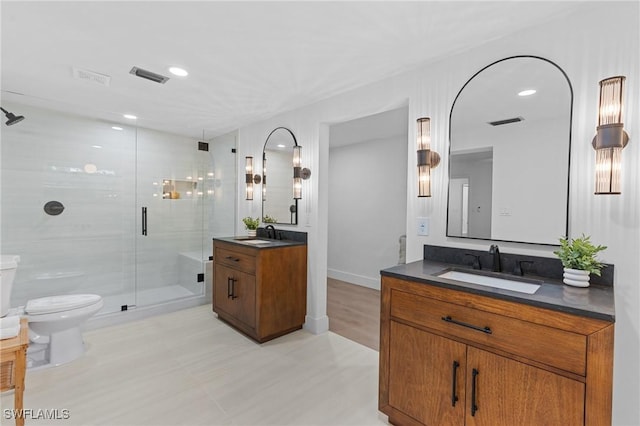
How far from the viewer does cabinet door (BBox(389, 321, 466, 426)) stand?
146 centimetres

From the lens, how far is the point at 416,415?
1604mm

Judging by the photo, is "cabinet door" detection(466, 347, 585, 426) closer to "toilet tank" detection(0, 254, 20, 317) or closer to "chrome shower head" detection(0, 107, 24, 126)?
"toilet tank" detection(0, 254, 20, 317)

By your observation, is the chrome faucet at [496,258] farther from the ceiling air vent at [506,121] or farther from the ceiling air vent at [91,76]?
the ceiling air vent at [91,76]

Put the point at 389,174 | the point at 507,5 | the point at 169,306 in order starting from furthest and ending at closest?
1. the point at 389,174
2. the point at 169,306
3. the point at 507,5

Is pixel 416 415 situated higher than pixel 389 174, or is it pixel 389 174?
pixel 389 174

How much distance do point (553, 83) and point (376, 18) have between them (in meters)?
1.07

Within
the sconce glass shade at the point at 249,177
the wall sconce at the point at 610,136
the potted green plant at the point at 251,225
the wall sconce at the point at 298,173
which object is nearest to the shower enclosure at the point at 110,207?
the sconce glass shade at the point at 249,177

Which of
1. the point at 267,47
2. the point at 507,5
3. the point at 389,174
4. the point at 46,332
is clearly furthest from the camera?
the point at 389,174

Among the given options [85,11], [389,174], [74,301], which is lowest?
[74,301]

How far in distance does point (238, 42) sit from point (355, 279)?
389 centimetres

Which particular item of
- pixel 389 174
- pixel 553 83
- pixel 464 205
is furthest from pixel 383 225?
pixel 553 83

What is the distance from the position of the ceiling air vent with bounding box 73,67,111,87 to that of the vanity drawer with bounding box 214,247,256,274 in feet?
6.14

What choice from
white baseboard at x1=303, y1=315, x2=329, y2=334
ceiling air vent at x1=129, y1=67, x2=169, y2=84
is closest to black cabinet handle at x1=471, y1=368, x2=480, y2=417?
white baseboard at x1=303, y1=315, x2=329, y2=334

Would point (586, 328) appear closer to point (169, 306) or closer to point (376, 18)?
point (376, 18)
